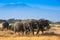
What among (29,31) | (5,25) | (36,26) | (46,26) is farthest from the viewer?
(5,25)

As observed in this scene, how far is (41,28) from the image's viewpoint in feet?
122

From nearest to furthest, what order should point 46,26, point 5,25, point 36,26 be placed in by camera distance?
point 36,26 → point 46,26 → point 5,25

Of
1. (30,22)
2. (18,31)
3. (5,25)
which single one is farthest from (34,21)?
(5,25)

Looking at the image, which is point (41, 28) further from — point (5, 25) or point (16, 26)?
point (5, 25)

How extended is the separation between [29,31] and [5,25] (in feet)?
82.4

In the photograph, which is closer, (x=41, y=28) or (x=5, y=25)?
(x=41, y=28)

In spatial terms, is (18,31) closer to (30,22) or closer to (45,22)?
(30,22)

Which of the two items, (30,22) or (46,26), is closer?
(30,22)

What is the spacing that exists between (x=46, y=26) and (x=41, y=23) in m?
2.00

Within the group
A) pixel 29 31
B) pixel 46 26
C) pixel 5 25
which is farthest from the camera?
pixel 5 25

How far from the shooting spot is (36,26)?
121 ft

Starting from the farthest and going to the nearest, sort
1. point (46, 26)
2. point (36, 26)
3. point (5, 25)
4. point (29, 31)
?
point (5, 25), point (46, 26), point (36, 26), point (29, 31)

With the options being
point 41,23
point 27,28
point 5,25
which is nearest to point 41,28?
point 41,23

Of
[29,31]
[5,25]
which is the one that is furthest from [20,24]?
[5,25]
